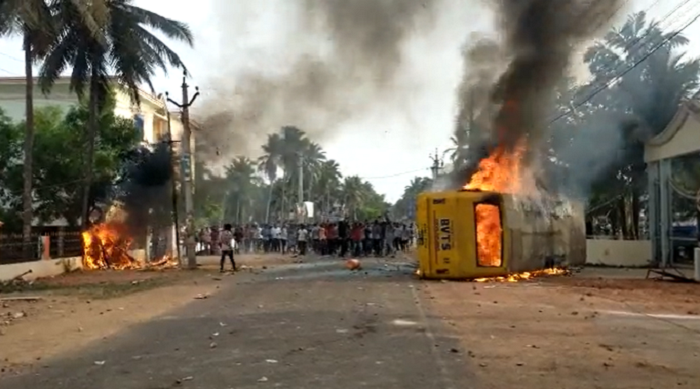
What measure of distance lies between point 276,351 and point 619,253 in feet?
66.7

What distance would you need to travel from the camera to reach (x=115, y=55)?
28297 millimetres

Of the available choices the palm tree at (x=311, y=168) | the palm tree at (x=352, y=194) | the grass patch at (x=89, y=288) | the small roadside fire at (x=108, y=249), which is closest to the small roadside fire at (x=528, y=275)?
the grass patch at (x=89, y=288)

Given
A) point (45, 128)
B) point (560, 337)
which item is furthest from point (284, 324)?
point (45, 128)

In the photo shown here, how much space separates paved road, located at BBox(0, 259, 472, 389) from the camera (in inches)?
294

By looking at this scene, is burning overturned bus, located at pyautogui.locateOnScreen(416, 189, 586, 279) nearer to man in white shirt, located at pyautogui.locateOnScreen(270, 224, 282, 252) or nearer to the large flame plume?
the large flame plume

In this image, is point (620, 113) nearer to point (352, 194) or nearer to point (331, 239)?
point (331, 239)

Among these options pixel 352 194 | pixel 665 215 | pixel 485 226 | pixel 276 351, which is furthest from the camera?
pixel 352 194

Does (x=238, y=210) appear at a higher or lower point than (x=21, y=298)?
higher

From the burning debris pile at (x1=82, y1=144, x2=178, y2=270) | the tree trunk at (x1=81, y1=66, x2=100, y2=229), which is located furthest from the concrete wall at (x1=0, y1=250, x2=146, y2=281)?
the burning debris pile at (x1=82, y1=144, x2=178, y2=270)

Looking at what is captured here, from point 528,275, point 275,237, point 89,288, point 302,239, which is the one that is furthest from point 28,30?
point 275,237

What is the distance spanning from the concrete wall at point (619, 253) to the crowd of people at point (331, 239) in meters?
8.93

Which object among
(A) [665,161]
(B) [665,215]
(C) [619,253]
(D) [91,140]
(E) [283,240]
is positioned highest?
(D) [91,140]

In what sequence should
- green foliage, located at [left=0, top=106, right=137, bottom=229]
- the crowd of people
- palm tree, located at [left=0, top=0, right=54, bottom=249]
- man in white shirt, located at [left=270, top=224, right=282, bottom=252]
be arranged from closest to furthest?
palm tree, located at [left=0, top=0, right=54, bottom=249] → green foliage, located at [left=0, top=106, right=137, bottom=229] → the crowd of people → man in white shirt, located at [left=270, top=224, right=282, bottom=252]

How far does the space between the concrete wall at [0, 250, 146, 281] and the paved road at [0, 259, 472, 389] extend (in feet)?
28.3
